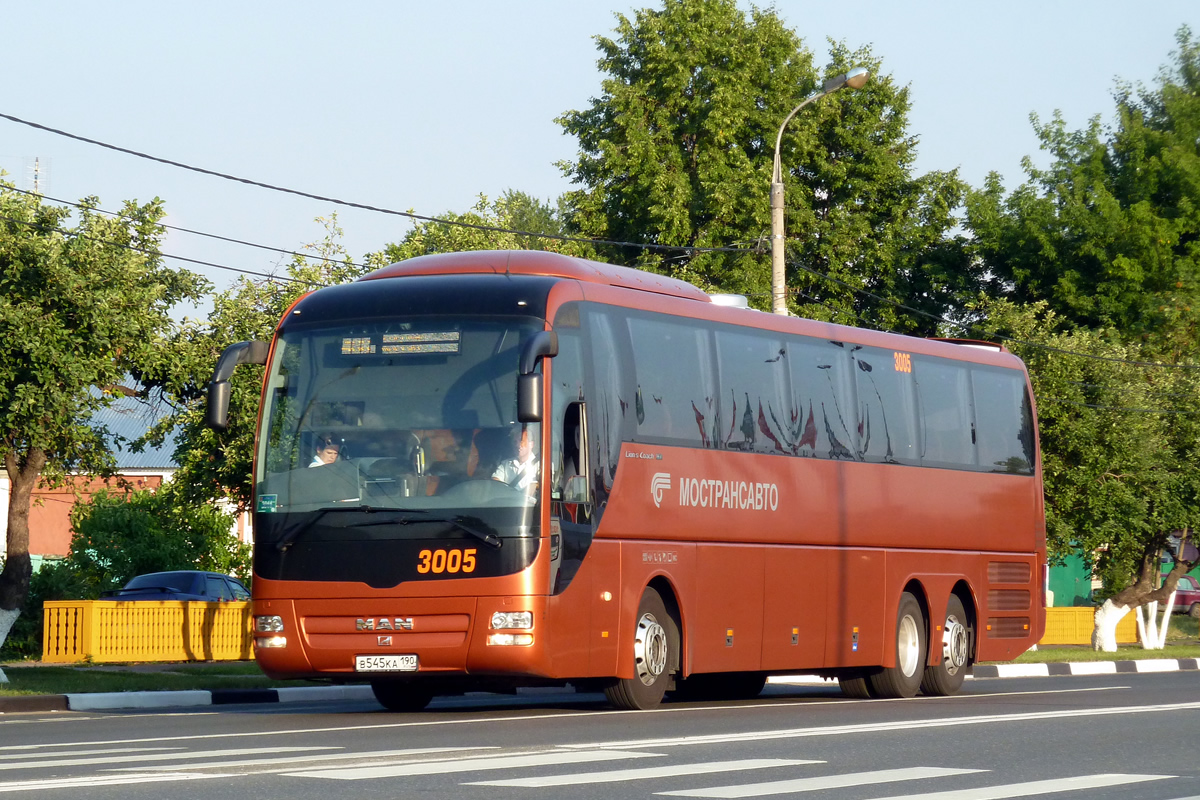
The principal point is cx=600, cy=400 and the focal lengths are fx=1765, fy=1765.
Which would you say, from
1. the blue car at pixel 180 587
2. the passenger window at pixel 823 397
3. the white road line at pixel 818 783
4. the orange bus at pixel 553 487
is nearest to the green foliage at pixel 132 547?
the blue car at pixel 180 587

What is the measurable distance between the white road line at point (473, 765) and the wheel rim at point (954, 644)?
9.97 meters

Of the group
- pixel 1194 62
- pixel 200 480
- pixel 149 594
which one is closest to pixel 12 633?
pixel 149 594

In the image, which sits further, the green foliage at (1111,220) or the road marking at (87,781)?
the green foliage at (1111,220)

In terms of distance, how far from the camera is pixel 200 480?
88.5ft

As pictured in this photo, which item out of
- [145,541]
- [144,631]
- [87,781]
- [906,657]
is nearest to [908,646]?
[906,657]

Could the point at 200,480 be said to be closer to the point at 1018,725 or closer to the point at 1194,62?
the point at 1018,725

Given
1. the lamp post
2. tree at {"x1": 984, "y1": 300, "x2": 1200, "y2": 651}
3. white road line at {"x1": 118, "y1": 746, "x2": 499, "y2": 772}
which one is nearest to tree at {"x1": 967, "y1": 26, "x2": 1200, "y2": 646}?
tree at {"x1": 984, "y1": 300, "x2": 1200, "y2": 651}

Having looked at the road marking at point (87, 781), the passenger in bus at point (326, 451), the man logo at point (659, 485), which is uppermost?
the passenger in bus at point (326, 451)

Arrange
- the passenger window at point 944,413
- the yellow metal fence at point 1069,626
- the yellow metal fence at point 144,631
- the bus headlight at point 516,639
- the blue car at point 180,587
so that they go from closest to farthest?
the bus headlight at point 516,639 → the passenger window at point 944,413 → the yellow metal fence at point 144,631 → the blue car at point 180,587 → the yellow metal fence at point 1069,626

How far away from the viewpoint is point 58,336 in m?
19.1

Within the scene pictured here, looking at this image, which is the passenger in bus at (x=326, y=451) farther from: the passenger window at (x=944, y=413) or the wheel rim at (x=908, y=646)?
the passenger window at (x=944, y=413)

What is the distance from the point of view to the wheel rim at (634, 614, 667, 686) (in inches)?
596

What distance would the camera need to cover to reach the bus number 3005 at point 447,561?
45.7 feet

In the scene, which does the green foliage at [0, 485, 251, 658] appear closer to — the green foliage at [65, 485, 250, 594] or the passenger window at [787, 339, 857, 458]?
the green foliage at [65, 485, 250, 594]
